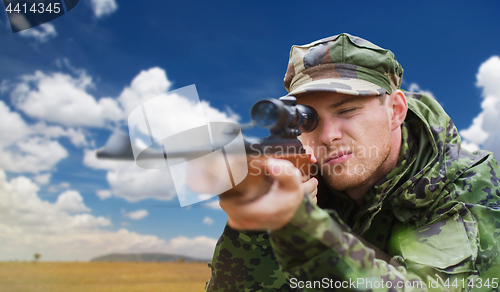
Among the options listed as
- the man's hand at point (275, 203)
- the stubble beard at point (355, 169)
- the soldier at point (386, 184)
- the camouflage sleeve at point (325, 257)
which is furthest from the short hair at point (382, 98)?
the man's hand at point (275, 203)

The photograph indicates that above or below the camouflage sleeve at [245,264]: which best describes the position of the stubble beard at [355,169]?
above

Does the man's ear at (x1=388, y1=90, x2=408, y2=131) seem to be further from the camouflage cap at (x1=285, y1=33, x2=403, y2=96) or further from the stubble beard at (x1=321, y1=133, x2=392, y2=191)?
the stubble beard at (x1=321, y1=133, x2=392, y2=191)

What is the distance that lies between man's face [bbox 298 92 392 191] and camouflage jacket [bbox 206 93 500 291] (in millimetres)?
261

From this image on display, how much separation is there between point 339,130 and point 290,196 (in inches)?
60.0

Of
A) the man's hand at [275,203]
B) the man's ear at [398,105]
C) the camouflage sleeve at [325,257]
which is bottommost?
the camouflage sleeve at [325,257]

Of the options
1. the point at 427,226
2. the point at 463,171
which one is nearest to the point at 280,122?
the point at 427,226

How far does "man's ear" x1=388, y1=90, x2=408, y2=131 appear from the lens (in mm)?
3320

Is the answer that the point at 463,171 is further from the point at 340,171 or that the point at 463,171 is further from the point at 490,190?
the point at 340,171

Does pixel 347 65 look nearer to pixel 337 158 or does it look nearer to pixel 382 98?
pixel 382 98

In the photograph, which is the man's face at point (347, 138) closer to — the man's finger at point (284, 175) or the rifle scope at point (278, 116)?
the rifle scope at point (278, 116)

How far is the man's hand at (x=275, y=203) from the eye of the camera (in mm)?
1563

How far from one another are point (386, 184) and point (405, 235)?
1.53 feet

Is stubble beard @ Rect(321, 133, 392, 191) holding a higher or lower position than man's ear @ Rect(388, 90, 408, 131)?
lower

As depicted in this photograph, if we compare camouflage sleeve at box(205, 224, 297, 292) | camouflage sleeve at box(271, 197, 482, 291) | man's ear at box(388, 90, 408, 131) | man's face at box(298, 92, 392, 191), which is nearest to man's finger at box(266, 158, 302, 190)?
camouflage sleeve at box(271, 197, 482, 291)
